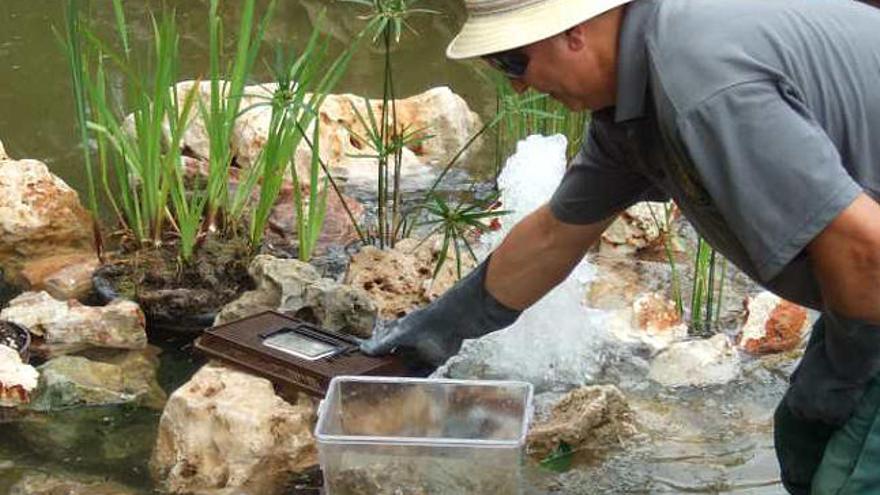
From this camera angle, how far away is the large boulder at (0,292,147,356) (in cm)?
410

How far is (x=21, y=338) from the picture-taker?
3.96 meters

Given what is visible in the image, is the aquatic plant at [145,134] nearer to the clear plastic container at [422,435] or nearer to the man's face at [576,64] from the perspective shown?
the clear plastic container at [422,435]

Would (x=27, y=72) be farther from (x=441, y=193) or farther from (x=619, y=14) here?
(x=619, y=14)

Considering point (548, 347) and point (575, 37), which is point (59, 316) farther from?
point (575, 37)

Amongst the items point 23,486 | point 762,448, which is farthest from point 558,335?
point 23,486

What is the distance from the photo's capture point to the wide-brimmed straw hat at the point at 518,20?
2.15 meters

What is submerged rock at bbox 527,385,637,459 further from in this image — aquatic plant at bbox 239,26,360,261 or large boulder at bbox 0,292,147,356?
large boulder at bbox 0,292,147,356

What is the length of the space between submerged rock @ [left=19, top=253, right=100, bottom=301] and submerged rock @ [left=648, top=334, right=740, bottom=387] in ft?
5.74

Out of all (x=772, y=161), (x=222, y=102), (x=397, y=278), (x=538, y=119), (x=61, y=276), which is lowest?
(x=61, y=276)

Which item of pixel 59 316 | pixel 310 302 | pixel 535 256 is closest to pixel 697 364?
pixel 310 302

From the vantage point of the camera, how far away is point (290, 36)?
27.4ft

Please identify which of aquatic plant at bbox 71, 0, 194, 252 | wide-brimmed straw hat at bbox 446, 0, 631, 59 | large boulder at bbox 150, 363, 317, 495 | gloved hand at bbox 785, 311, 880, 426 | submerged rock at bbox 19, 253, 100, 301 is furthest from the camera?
submerged rock at bbox 19, 253, 100, 301

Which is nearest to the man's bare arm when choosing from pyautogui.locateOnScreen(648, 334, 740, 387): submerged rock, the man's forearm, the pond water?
the man's forearm

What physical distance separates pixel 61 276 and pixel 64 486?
1210 millimetres
